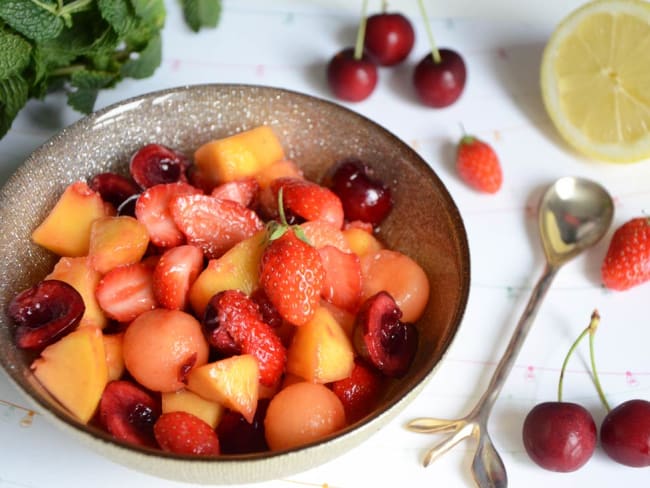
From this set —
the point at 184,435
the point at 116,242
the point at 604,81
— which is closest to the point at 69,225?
the point at 116,242

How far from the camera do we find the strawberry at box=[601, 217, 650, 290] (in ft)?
5.17

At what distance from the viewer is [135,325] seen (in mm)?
1287

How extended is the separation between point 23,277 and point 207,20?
0.92 meters

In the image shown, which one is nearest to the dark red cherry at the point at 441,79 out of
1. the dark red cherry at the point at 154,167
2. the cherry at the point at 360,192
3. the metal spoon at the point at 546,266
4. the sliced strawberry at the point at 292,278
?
the metal spoon at the point at 546,266

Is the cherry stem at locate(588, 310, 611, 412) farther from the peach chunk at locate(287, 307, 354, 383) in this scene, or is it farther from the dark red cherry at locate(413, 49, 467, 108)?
the dark red cherry at locate(413, 49, 467, 108)

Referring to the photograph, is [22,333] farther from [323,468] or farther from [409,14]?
[409,14]

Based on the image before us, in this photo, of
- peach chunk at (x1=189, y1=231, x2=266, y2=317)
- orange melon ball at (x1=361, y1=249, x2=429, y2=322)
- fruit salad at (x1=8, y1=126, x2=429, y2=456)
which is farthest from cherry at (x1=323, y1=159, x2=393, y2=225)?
peach chunk at (x1=189, y1=231, x2=266, y2=317)

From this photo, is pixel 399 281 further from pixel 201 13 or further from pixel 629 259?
pixel 201 13

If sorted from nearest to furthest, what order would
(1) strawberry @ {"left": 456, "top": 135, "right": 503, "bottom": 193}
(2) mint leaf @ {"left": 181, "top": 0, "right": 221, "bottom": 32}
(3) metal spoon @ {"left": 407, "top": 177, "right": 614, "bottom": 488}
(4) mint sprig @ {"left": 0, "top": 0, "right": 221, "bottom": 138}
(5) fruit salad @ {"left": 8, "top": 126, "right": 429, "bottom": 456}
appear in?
(5) fruit salad @ {"left": 8, "top": 126, "right": 429, "bottom": 456}, (3) metal spoon @ {"left": 407, "top": 177, "right": 614, "bottom": 488}, (4) mint sprig @ {"left": 0, "top": 0, "right": 221, "bottom": 138}, (1) strawberry @ {"left": 456, "top": 135, "right": 503, "bottom": 193}, (2) mint leaf @ {"left": 181, "top": 0, "right": 221, "bottom": 32}

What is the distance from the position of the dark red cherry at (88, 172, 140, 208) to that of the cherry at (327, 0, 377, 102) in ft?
2.03

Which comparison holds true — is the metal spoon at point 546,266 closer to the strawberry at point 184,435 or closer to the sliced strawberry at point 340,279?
the sliced strawberry at point 340,279

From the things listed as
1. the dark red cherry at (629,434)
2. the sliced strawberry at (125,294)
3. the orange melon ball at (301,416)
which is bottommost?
the dark red cherry at (629,434)

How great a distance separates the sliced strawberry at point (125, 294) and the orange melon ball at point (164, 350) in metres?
0.07

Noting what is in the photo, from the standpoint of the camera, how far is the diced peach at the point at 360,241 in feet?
4.83
